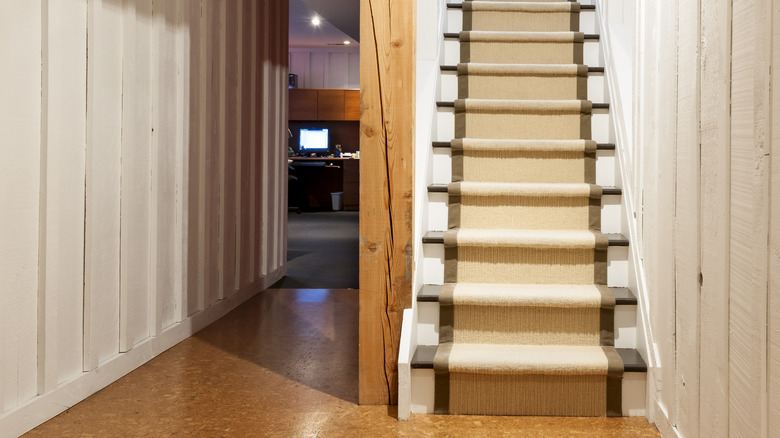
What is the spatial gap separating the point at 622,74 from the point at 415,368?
Answer: 1654mm

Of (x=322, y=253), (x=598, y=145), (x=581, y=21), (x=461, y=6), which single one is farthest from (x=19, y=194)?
(x=322, y=253)

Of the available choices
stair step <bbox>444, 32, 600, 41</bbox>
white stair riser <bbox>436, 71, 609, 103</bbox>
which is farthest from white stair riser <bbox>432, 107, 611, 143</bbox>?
stair step <bbox>444, 32, 600, 41</bbox>

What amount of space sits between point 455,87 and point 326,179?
24.3ft

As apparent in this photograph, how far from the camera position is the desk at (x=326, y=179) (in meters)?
10.2

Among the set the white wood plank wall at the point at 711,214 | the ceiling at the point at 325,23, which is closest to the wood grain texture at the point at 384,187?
the white wood plank wall at the point at 711,214

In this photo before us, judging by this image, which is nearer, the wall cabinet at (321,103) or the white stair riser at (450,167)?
the white stair riser at (450,167)

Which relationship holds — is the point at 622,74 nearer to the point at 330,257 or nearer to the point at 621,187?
the point at 621,187

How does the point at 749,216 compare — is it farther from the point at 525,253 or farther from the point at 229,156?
the point at 229,156

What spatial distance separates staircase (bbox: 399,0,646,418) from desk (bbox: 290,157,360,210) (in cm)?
697

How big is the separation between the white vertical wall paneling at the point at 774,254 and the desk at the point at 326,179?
912 centimetres

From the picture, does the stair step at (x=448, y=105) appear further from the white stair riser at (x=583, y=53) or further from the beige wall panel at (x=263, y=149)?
the beige wall panel at (x=263, y=149)

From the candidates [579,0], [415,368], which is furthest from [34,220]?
[579,0]

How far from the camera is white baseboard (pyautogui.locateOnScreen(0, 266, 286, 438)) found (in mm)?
1872

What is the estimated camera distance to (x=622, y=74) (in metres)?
2.79
